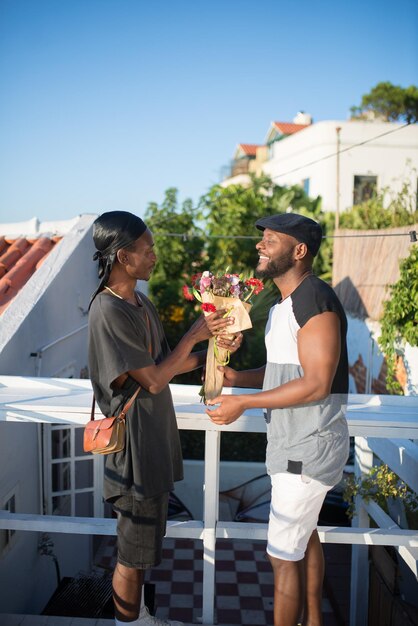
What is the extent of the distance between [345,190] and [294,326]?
58.7ft

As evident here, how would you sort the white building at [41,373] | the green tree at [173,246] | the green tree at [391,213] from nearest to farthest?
the white building at [41,373], the green tree at [391,213], the green tree at [173,246]

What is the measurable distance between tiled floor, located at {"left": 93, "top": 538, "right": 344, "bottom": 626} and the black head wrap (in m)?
3.82

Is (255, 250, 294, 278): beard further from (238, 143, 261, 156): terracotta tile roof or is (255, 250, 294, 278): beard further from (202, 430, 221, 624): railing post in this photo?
(238, 143, 261, 156): terracotta tile roof

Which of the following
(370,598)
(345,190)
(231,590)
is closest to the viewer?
(370,598)

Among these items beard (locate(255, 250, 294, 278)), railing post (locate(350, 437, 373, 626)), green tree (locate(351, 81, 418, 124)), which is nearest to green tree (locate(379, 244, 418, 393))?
railing post (locate(350, 437, 373, 626))

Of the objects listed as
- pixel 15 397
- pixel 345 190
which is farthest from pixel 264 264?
pixel 345 190

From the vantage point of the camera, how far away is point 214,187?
14.0m

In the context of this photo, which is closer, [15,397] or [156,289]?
[15,397]

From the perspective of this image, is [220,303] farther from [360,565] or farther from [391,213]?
[391,213]

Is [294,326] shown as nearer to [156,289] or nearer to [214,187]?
[156,289]

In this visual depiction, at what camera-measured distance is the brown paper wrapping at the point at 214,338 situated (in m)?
2.02

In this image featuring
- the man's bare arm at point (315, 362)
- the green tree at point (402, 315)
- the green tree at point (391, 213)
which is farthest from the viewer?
the green tree at point (391, 213)

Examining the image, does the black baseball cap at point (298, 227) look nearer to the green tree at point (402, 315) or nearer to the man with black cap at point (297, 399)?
the man with black cap at point (297, 399)

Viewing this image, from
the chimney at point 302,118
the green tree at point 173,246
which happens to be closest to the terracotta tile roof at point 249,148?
the chimney at point 302,118
